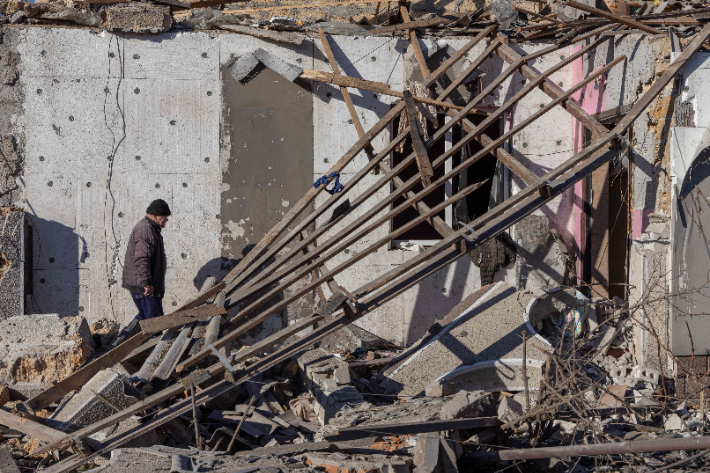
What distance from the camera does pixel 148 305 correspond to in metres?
6.95

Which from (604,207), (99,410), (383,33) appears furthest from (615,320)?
(99,410)

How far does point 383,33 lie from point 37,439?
18.2ft

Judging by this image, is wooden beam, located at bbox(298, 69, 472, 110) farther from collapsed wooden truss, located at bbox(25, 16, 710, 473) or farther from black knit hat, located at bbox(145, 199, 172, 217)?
black knit hat, located at bbox(145, 199, 172, 217)

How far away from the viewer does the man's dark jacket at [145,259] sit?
6801 mm

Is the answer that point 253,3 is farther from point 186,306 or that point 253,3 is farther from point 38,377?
point 38,377

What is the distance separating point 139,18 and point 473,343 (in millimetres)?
5047

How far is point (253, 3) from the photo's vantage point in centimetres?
845

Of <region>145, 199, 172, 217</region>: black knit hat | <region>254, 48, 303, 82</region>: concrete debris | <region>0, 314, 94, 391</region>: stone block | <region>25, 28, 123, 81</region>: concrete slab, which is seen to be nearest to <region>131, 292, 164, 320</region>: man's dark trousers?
<region>145, 199, 172, 217</region>: black knit hat

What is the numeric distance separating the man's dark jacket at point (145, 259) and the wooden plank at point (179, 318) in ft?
4.37

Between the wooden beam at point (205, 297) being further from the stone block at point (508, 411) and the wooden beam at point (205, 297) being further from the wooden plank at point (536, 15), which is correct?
the wooden plank at point (536, 15)

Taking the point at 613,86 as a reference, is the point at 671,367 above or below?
below

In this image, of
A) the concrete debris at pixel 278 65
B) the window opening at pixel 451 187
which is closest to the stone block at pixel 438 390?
the window opening at pixel 451 187

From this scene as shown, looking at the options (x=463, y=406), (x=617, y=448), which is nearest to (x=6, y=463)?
(x=463, y=406)

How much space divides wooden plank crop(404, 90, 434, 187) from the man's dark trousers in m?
3.12
